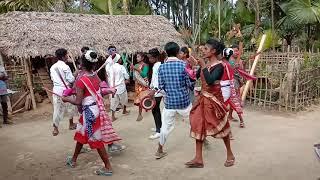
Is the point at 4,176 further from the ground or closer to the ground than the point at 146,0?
closer to the ground

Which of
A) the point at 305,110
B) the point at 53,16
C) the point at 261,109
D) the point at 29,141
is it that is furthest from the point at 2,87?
the point at 305,110

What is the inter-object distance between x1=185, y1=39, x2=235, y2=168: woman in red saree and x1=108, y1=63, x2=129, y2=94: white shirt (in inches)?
135

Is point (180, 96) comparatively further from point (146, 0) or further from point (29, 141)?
point (146, 0)

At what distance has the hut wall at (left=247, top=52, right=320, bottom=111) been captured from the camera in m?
8.94

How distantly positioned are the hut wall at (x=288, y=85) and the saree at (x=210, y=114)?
14.3 ft

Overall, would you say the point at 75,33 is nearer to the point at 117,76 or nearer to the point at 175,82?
the point at 117,76

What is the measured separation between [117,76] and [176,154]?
2.96 m

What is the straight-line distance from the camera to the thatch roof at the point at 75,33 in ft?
33.0

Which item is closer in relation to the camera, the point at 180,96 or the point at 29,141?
the point at 180,96

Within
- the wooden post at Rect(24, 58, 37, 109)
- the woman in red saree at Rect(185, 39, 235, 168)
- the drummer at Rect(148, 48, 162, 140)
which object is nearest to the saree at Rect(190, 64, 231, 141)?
the woman in red saree at Rect(185, 39, 235, 168)

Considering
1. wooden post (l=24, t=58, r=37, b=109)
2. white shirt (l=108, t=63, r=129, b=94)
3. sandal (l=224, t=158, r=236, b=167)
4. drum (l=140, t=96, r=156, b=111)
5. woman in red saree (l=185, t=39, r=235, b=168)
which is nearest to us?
woman in red saree (l=185, t=39, r=235, b=168)

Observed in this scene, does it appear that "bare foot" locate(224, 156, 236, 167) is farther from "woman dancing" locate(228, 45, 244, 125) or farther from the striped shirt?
"woman dancing" locate(228, 45, 244, 125)

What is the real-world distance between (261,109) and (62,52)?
486cm

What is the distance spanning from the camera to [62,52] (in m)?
6.77
